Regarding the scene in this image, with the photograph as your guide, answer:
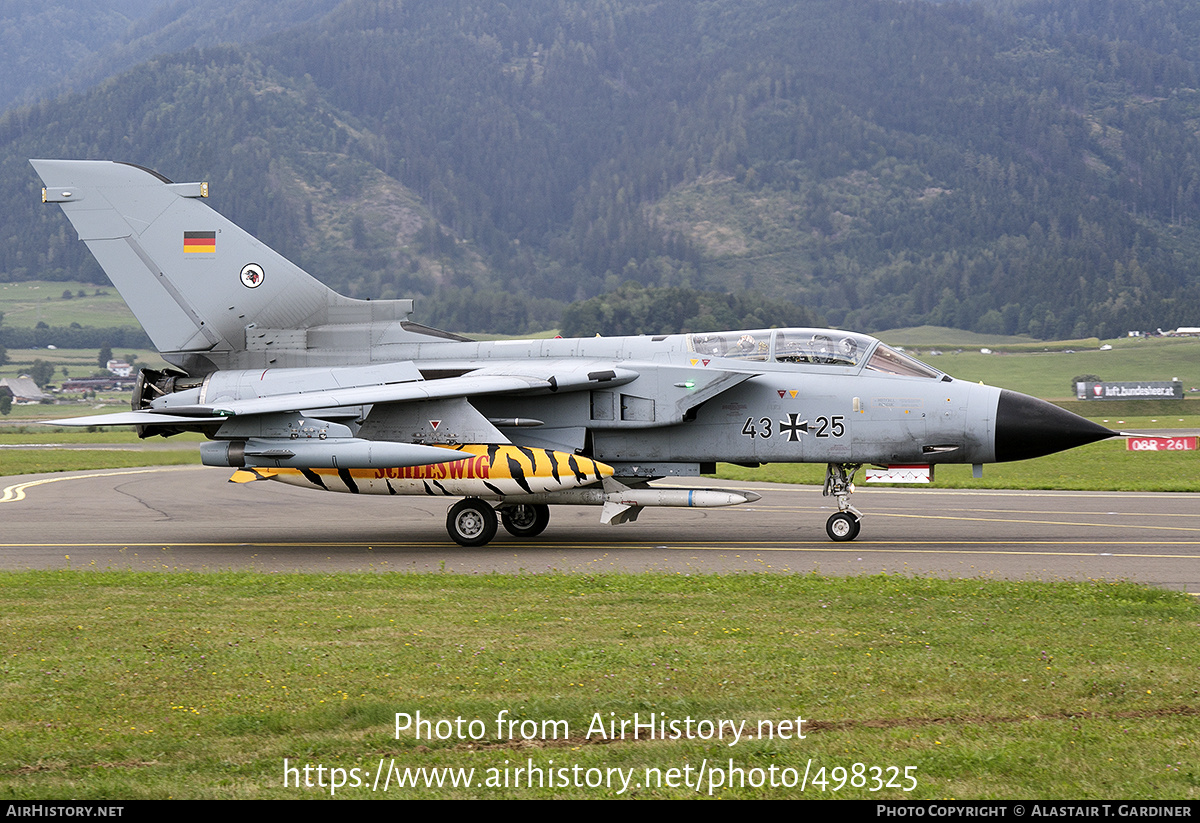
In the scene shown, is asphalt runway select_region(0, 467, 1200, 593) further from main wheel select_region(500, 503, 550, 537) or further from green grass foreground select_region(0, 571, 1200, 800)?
green grass foreground select_region(0, 571, 1200, 800)

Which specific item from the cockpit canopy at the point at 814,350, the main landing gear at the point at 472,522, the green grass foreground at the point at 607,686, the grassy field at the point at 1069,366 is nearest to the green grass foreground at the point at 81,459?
the main landing gear at the point at 472,522

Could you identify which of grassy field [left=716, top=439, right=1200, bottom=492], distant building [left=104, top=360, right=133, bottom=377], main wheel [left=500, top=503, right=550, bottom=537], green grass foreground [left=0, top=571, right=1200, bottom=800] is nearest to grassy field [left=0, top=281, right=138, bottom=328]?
distant building [left=104, top=360, right=133, bottom=377]

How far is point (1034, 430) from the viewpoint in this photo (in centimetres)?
1555

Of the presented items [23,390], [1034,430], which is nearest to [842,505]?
[1034,430]

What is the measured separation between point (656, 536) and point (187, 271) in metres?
8.18

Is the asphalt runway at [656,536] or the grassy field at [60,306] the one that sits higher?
the grassy field at [60,306]

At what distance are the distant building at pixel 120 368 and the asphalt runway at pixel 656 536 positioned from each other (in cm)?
11710

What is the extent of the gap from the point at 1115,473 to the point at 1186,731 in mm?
23789

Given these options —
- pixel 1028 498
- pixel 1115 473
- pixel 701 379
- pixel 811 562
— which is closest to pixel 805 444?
pixel 701 379

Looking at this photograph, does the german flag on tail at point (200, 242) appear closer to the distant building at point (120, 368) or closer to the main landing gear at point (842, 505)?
the main landing gear at point (842, 505)

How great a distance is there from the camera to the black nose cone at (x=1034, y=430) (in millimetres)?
15430

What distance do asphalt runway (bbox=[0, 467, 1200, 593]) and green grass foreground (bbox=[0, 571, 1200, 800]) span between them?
2.56 m

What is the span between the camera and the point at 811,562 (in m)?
13.8

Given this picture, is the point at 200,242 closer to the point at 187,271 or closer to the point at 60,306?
the point at 187,271
